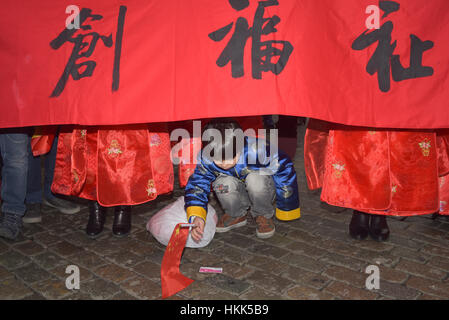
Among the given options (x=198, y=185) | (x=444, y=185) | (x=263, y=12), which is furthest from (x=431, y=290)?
(x=263, y=12)

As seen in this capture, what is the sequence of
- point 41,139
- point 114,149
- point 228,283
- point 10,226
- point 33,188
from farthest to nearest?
point 33,188 → point 41,139 → point 10,226 → point 114,149 → point 228,283

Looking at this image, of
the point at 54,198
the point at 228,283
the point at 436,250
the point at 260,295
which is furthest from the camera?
the point at 54,198

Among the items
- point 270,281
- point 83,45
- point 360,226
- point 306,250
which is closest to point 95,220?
point 83,45

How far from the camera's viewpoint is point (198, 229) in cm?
222

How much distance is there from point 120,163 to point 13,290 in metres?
0.95

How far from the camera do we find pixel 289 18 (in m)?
1.87

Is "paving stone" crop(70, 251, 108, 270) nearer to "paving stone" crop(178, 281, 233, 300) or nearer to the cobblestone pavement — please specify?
the cobblestone pavement

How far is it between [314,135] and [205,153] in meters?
0.79

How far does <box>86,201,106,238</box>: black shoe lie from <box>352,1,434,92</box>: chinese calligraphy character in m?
2.04

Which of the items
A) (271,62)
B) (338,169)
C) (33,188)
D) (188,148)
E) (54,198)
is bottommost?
(54,198)

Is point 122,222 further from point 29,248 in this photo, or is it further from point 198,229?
point 198,229

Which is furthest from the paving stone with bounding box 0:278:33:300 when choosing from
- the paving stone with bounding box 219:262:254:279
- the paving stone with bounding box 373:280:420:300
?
the paving stone with bounding box 373:280:420:300

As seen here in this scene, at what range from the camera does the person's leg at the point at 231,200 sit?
266 cm

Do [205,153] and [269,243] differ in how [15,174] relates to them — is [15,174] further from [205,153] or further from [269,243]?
[269,243]
